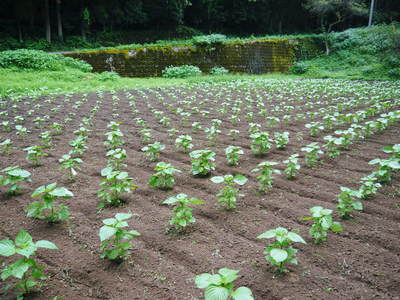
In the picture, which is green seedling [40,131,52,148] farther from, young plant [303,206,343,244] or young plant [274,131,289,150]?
young plant [303,206,343,244]

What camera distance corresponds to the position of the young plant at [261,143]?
13.0ft

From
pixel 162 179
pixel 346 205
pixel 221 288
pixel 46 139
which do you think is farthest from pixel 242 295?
pixel 46 139

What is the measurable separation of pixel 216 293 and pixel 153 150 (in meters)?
2.52

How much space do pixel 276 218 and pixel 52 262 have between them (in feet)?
5.74

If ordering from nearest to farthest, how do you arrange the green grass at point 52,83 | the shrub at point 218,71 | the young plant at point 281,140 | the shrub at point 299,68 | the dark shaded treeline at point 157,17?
the young plant at point 281,140 < the green grass at point 52,83 < the shrub at point 218,71 < the shrub at point 299,68 < the dark shaded treeline at point 157,17

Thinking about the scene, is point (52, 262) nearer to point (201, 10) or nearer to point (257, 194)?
point (257, 194)

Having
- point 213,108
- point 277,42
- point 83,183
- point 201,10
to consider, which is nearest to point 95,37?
point 201,10

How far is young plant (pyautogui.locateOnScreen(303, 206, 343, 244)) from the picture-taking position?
6.99 feet

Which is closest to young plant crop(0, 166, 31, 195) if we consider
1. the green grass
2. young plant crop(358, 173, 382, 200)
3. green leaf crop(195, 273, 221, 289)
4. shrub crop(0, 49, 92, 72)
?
green leaf crop(195, 273, 221, 289)

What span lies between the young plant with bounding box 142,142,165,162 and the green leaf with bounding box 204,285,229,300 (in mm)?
2435

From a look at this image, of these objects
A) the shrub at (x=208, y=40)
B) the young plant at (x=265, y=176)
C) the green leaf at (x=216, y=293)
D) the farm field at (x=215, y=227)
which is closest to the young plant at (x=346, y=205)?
the farm field at (x=215, y=227)

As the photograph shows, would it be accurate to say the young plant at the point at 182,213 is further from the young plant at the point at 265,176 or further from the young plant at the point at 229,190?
the young plant at the point at 265,176

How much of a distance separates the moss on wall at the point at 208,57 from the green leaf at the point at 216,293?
16.2 m

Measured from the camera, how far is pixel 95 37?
2839cm
